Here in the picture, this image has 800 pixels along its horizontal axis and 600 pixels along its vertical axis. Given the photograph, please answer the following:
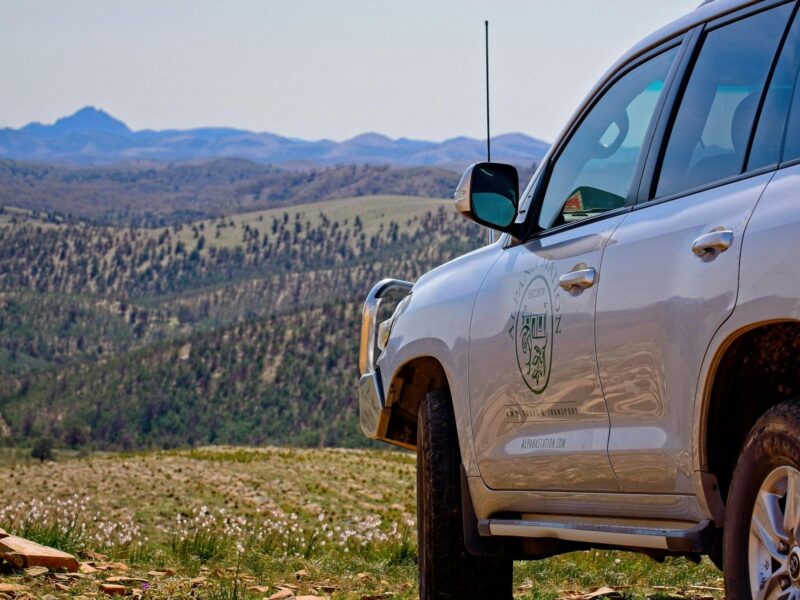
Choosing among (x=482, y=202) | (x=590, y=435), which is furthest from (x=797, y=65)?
(x=482, y=202)

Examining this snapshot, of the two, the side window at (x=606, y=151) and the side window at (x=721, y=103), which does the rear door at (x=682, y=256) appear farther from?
the side window at (x=606, y=151)

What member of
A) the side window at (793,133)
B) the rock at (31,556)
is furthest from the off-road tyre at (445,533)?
the rock at (31,556)

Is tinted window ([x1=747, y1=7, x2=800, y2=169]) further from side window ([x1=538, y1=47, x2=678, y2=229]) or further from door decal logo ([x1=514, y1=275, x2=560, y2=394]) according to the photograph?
door decal logo ([x1=514, y1=275, x2=560, y2=394])


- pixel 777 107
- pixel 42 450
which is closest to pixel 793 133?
pixel 777 107

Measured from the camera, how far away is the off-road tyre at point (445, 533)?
205 inches

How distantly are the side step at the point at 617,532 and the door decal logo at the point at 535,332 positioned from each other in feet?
1.60

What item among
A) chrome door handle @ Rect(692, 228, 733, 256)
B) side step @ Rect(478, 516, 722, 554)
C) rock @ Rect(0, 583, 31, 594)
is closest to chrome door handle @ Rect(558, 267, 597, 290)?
chrome door handle @ Rect(692, 228, 733, 256)

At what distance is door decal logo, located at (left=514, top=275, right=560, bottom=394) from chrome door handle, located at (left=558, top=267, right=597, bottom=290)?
0.47 feet

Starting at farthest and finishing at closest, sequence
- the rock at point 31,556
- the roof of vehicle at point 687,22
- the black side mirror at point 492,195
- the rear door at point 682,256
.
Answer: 1. the rock at point 31,556
2. the black side mirror at point 492,195
3. the roof of vehicle at point 687,22
4. the rear door at point 682,256

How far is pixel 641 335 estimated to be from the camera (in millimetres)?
3592

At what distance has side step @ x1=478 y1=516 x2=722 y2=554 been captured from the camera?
3402 mm

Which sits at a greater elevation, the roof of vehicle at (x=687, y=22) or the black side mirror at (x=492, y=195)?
the roof of vehicle at (x=687, y=22)

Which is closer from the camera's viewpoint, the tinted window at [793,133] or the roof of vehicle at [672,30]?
the tinted window at [793,133]

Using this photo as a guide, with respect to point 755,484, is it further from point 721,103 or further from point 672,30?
point 672,30
